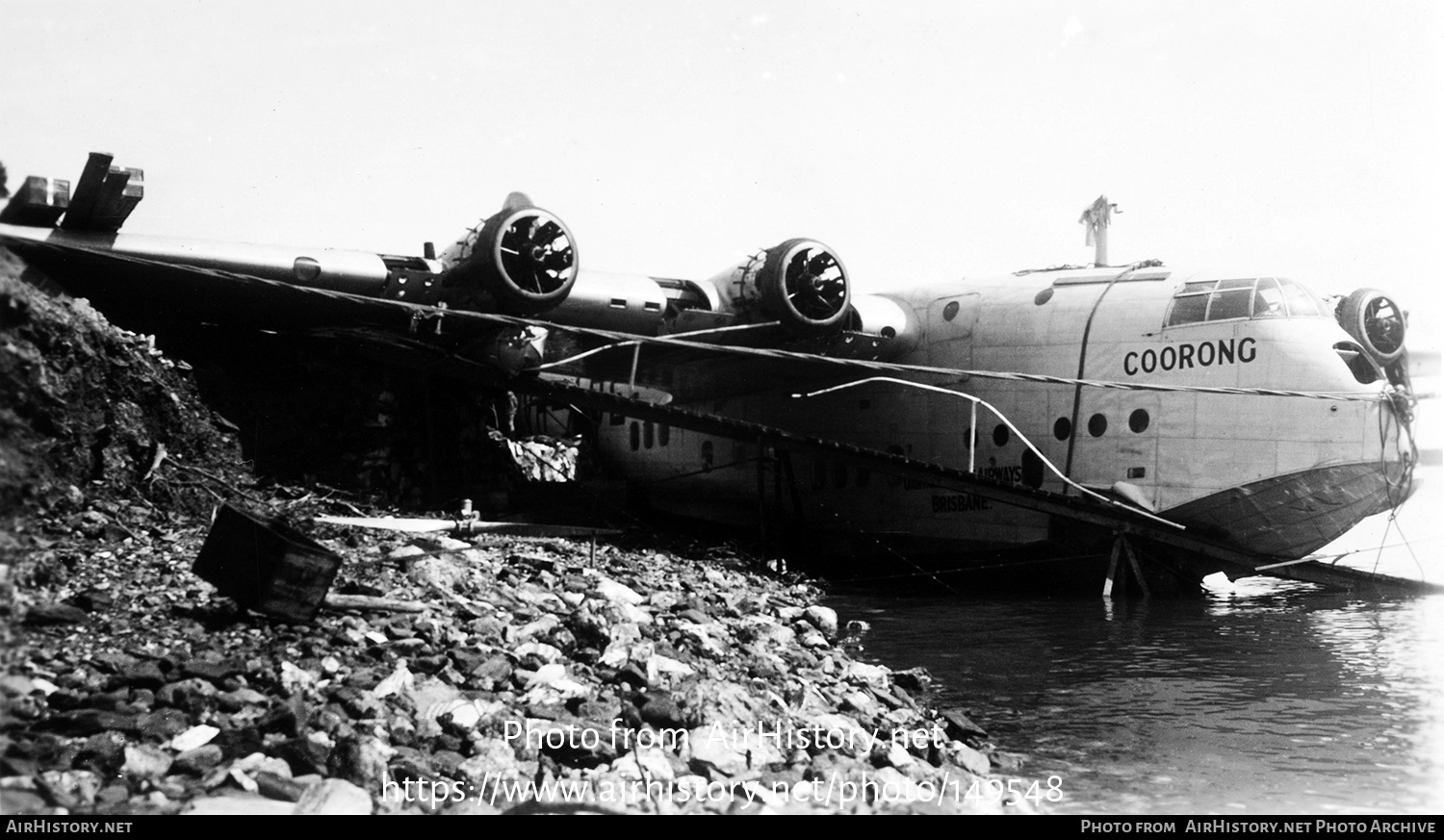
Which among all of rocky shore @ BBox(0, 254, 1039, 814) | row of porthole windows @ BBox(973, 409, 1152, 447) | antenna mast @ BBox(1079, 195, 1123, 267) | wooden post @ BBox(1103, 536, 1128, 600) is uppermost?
antenna mast @ BBox(1079, 195, 1123, 267)

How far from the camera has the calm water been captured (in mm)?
6066

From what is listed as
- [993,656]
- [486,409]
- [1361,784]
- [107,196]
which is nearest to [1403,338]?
[993,656]

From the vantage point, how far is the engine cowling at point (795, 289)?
50.5ft

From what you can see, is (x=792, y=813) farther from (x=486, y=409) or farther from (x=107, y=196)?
(x=486, y=409)

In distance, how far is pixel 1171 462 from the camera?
13875 mm

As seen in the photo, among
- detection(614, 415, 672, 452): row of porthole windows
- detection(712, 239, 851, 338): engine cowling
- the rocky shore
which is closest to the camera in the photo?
the rocky shore

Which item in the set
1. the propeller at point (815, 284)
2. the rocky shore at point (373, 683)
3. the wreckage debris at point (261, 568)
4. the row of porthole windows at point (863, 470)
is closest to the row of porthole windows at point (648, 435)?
the row of porthole windows at point (863, 470)

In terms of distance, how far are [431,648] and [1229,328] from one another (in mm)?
10807

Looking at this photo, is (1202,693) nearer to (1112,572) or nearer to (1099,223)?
(1112,572)

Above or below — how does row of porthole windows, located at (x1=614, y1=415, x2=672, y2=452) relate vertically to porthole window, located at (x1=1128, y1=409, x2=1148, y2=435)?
below

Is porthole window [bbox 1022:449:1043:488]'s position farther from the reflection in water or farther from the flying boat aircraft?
the reflection in water

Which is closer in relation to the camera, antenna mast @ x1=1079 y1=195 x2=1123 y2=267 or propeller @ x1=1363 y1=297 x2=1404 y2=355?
propeller @ x1=1363 y1=297 x2=1404 y2=355

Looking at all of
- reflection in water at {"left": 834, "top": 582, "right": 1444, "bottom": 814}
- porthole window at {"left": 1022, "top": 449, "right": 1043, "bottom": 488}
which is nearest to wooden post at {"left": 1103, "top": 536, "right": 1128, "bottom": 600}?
reflection in water at {"left": 834, "top": 582, "right": 1444, "bottom": 814}

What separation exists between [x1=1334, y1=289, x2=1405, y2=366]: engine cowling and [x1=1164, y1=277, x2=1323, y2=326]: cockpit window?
1.80ft
